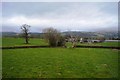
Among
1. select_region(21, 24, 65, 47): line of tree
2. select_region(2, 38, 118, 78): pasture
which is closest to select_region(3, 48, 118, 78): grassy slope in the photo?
select_region(2, 38, 118, 78): pasture

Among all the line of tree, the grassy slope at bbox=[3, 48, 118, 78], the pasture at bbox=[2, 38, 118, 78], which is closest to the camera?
the pasture at bbox=[2, 38, 118, 78]

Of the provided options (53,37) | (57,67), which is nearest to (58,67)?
(57,67)

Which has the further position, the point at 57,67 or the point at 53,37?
the point at 53,37

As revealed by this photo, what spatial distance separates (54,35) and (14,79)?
36.8 meters

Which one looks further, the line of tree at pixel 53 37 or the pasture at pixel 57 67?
the line of tree at pixel 53 37

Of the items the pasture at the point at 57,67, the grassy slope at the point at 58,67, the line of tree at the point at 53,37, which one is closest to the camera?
the pasture at the point at 57,67

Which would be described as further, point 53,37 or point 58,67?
point 53,37

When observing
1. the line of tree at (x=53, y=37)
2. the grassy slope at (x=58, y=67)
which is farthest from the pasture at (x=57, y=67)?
the line of tree at (x=53, y=37)

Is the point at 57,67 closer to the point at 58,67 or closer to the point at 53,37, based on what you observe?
the point at 58,67

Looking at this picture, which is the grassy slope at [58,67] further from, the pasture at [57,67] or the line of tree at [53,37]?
the line of tree at [53,37]

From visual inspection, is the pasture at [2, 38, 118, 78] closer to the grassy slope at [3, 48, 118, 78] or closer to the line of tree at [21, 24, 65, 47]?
the grassy slope at [3, 48, 118, 78]

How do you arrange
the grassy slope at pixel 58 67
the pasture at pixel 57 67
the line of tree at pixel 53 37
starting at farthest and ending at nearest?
the line of tree at pixel 53 37
the grassy slope at pixel 58 67
the pasture at pixel 57 67

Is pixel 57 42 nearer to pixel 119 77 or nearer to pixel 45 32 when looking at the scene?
pixel 45 32

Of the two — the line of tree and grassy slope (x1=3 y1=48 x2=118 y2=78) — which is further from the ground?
the line of tree
